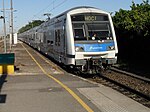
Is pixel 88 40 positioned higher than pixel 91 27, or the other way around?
pixel 91 27

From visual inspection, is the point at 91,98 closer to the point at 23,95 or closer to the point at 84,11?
the point at 23,95

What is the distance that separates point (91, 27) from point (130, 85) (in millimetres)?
3568

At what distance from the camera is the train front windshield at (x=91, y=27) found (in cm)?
1514

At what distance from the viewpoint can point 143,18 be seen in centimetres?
2006

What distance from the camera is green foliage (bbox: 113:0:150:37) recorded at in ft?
64.3

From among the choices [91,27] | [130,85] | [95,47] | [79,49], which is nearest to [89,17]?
[91,27]

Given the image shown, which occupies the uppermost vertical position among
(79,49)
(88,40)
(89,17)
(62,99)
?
(89,17)

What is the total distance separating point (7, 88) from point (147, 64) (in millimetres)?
10875

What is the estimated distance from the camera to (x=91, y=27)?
50.3 ft

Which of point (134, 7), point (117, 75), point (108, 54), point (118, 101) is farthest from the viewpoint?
point (134, 7)

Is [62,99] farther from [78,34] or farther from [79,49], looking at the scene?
[78,34]

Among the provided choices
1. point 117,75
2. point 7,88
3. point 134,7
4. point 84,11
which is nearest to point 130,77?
point 117,75

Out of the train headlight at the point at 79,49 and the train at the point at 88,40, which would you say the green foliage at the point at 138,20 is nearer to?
the train at the point at 88,40

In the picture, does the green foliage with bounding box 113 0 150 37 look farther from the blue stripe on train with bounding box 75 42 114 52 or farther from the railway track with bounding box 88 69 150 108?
the blue stripe on train with bounding box 75 42 114 52
